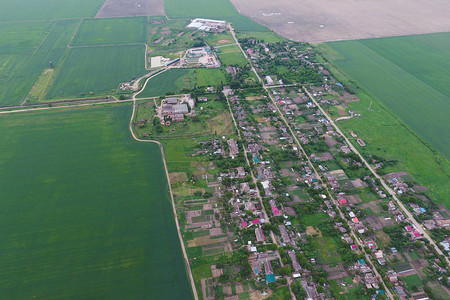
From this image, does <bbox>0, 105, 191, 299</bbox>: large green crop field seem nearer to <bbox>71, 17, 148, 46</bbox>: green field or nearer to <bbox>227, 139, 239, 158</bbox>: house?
<bbox>227, 139, 239, 158</bbox>: house

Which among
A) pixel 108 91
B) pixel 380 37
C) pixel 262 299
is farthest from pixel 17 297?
pixel 380 37

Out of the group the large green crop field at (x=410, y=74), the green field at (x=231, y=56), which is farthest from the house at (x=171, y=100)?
the large green crop field at (x=410, y=74)

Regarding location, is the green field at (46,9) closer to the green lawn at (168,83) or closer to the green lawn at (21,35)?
the green lawn at (21,35)

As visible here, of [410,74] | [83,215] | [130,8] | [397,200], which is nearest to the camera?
[83,215]

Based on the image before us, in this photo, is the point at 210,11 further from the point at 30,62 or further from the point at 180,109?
the point at 180,109

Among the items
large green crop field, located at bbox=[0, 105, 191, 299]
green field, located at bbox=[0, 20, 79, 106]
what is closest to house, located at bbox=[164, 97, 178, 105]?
large green crop field, located at bbox=[0, 105, 191, 299]

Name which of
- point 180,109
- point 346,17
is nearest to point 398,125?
point 180,109
